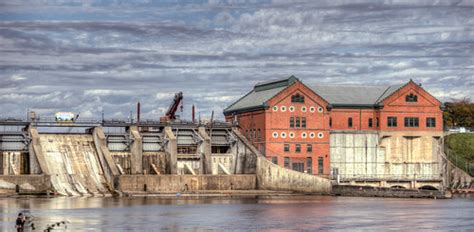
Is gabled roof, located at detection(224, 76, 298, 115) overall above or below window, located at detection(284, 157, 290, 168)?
above

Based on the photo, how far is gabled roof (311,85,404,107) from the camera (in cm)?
14012

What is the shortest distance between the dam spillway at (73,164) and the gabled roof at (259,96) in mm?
23590

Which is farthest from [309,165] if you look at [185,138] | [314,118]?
[185,138]

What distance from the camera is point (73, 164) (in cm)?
12462

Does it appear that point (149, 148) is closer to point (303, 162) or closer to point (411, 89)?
point (303, 162)

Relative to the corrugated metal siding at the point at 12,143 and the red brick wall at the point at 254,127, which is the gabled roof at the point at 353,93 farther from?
the corrugated metal siding at the point at 12,143

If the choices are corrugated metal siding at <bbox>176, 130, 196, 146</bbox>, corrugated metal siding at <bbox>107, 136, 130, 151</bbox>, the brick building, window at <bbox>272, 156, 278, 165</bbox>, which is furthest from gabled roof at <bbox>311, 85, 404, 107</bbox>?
corrugated metal siding at <bbox>107, 136, 130, 151</bbox>

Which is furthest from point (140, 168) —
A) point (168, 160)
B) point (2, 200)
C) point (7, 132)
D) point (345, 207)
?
point (345, 207)

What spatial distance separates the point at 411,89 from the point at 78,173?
161ft

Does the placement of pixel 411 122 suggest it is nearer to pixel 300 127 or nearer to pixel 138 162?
pixel 300 127

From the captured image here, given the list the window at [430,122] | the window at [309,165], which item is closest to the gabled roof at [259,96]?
the window at [309,165]

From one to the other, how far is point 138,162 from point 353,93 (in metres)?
35.4

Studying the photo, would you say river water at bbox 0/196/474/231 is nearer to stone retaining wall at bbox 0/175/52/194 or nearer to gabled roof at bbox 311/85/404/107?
stone retaining wall at bbox 0/175/52/194

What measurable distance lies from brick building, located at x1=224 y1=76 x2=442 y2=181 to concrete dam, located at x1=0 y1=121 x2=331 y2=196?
13.8ft
